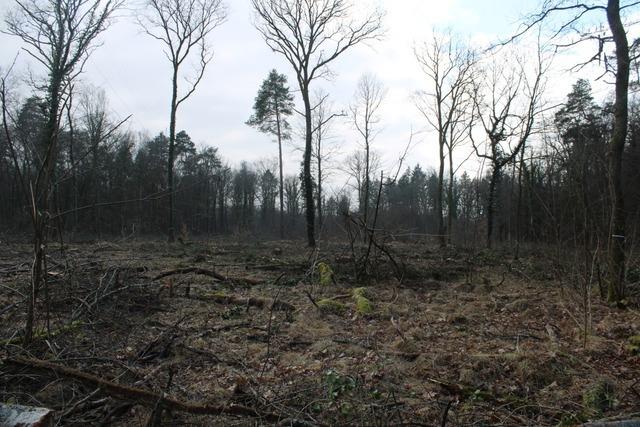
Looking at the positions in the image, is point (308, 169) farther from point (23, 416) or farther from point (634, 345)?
point (23, 416)

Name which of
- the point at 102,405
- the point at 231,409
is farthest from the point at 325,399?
the point at 102,405

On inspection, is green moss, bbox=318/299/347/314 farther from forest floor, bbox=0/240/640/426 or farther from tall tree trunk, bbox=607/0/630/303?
tall tree trunk, bbox=607/0/630/303

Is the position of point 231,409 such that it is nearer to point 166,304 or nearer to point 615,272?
point 166,304

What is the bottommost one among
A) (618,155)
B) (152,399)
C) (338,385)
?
(338,385)

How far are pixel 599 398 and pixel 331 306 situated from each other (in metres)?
4.22

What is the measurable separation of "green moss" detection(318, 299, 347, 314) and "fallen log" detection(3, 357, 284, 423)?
394 centimetres

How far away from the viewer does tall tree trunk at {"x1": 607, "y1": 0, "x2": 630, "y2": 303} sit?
6.94m

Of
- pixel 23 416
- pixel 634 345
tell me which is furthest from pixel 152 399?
pixel 634 345

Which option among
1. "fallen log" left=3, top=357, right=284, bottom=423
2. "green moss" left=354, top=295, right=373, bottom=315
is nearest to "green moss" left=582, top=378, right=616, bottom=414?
"fallen log" left=3, top=357, right=284, bottom=423

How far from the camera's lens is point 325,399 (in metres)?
3.42

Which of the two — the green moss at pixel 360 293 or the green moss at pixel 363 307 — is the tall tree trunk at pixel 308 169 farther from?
the green moss at pixel 363 307

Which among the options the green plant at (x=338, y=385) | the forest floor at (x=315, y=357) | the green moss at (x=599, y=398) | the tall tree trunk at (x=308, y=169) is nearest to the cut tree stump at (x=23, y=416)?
the forest floor at (x=315, y=357)

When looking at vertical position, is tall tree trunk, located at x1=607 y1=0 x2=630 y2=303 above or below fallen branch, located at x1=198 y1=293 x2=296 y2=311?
above

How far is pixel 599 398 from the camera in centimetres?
351
